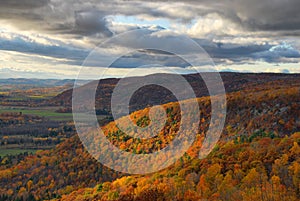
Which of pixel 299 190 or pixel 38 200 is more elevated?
pixel 299 190

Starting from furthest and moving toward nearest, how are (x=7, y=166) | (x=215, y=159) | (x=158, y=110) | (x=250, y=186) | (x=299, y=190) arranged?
(x=7, y=166), (x=158, y=110), (x=215, y=159), (x=250, y=186), (x=299, y=190)

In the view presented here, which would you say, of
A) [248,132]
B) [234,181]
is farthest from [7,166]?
[234,181]

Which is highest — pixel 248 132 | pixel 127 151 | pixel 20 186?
pixel 248 132

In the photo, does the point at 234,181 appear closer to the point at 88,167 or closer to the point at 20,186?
the point at 88,167

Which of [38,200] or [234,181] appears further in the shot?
[38,200]

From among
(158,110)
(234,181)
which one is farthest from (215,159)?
(158,110)

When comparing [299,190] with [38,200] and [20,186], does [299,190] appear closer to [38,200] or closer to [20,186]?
[38,200]

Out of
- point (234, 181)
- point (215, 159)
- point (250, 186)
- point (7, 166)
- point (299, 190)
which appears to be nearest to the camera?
point (299, 190)
